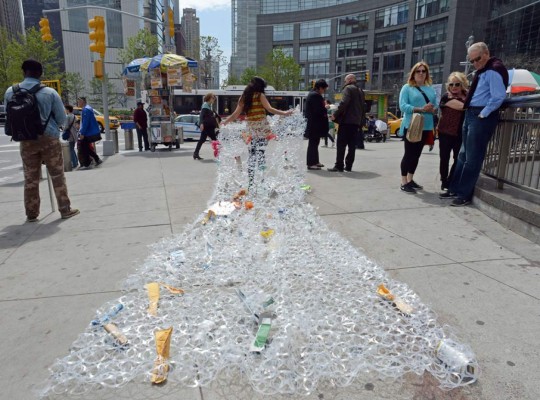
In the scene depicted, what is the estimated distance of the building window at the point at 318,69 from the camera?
265 feet

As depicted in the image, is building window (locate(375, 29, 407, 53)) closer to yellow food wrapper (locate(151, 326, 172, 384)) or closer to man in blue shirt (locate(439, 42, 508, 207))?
man in blue shirt (locate(439, 42, 508, 207))

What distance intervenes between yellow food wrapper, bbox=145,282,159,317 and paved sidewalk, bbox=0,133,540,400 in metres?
0.27

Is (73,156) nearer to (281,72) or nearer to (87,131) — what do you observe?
(87,131)

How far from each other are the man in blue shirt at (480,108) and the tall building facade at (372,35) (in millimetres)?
52329

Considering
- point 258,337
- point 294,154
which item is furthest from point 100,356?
point 294,154

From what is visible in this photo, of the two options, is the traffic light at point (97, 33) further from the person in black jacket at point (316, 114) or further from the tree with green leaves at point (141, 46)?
the tree with green leaves at point (141, 46)

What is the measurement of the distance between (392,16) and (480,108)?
74.8 meters

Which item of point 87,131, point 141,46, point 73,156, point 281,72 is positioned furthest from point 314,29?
point 73,156

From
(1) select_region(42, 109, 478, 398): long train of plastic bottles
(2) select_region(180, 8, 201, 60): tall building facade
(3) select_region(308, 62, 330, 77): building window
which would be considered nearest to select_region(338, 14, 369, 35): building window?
(3) select_region(308, 62, 330, 77): building window

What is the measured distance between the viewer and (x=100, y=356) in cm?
226

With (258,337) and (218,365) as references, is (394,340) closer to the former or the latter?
(258,337)

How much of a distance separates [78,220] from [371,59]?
7609 centimetres

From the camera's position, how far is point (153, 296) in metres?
2.91

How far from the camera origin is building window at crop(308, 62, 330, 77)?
265ft
